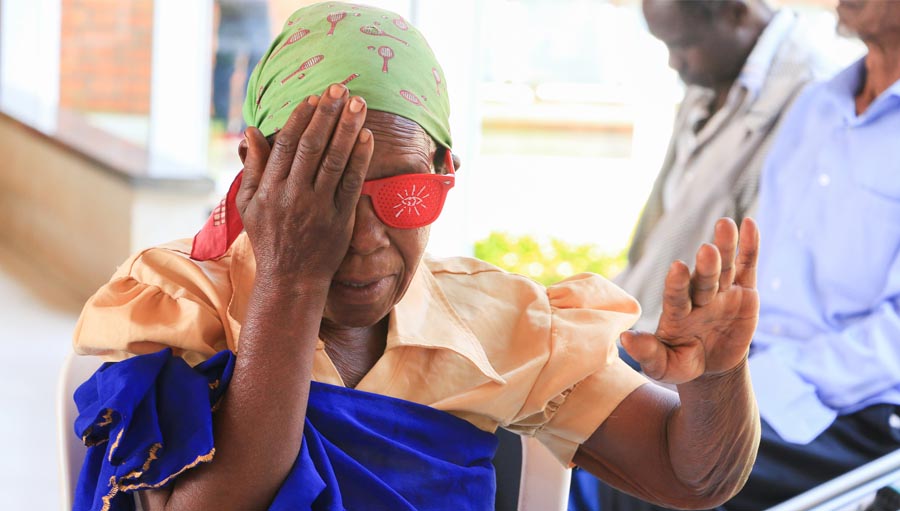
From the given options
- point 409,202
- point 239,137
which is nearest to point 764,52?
point 409,202

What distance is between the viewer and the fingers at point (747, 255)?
120 centimetres

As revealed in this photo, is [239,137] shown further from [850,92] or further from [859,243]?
[859,243]

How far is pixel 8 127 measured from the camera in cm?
666

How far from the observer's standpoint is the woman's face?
50.9 inches

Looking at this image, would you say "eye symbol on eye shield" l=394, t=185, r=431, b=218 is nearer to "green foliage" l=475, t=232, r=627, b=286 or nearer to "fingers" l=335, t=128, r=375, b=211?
"fingers" l=335, t=128, r=375, b=211

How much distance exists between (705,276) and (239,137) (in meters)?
4.76

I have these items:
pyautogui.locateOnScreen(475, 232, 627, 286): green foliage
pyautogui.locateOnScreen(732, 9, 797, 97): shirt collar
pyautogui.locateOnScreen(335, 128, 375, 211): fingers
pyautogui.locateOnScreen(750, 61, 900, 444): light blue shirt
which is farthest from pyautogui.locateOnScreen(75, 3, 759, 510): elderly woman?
pyautogui.locateOnScreen(475, 232, 627, 286): green foliage

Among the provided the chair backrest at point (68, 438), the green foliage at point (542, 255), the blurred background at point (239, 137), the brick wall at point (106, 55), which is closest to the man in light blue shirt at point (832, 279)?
the blurred background at point (239, 137)

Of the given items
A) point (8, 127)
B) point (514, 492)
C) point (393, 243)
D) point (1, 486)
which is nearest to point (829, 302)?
point (514, 492)

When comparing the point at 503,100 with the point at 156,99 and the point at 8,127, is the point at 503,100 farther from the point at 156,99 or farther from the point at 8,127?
the point at 8,127

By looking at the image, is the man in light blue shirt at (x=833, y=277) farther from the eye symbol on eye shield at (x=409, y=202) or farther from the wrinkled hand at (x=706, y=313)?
the eye symbol on eye shield at (x=409, y=202)

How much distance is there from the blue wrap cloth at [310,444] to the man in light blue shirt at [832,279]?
0.96m

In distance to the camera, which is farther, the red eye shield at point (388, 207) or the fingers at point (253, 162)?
the red eye shield at point (388, 207)

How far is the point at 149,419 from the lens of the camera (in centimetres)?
117
